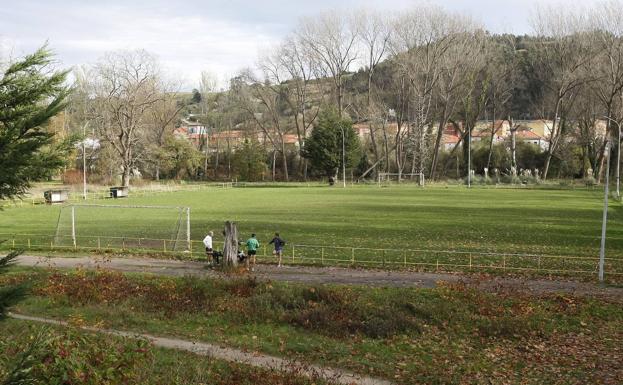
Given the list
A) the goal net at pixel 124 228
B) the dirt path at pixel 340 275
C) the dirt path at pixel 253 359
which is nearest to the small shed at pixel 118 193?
the goal net at pixel 124 228

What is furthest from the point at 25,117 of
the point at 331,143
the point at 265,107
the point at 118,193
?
the point at 265,107

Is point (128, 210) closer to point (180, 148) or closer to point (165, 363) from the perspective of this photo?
point (165, 363)

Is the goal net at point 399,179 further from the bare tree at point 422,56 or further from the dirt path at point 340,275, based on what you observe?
the dirt path at point 340,275

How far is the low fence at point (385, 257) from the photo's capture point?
1022 inches

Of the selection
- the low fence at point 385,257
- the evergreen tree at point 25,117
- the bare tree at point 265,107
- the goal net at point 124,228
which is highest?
the bare tree at point 265,107

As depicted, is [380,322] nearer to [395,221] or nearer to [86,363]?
[86,363]

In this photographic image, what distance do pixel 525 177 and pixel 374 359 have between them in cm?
7836

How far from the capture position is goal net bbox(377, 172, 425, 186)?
88.7 metres

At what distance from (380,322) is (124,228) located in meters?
25.5

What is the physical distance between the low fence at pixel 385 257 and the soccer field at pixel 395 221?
229cm

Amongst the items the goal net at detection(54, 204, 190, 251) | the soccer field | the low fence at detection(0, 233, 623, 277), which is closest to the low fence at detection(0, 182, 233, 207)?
the soccer field

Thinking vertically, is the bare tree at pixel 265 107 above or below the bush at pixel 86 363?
above

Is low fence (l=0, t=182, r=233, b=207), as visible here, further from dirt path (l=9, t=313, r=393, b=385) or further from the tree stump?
dirt path (l=9, t=313, r=393, b=385)

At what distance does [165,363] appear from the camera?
14.6m
